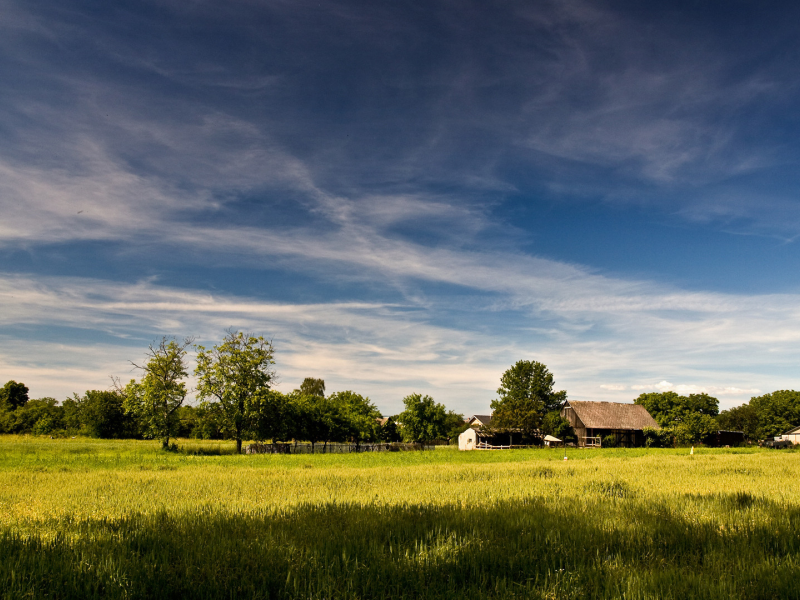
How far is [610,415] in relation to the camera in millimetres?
88625

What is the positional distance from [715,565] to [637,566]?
947 mm

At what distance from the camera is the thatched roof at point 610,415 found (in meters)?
86.2

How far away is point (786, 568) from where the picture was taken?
18.9 feet

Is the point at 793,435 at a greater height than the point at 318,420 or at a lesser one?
lesser

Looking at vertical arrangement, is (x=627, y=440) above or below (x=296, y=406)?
below

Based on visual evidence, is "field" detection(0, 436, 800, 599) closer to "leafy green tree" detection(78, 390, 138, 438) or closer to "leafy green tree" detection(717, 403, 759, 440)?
"leafy green tree" detection(78, 390, 138, 438)

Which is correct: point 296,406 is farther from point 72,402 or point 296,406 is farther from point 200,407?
point 72,402

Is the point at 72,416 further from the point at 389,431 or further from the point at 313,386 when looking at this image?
the point at 389,431

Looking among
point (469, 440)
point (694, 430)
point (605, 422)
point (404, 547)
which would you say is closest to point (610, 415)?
point (605, 422)

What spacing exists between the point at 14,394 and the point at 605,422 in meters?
141

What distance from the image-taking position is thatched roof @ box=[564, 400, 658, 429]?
86188 mm

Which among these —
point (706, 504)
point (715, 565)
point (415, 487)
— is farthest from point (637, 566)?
point (415, 487)

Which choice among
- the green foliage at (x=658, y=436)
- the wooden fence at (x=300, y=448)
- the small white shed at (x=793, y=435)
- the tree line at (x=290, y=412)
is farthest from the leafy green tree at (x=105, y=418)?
the small white shed at (x=793, y=435)

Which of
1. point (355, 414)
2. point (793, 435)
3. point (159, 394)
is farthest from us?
point (793, 435)
